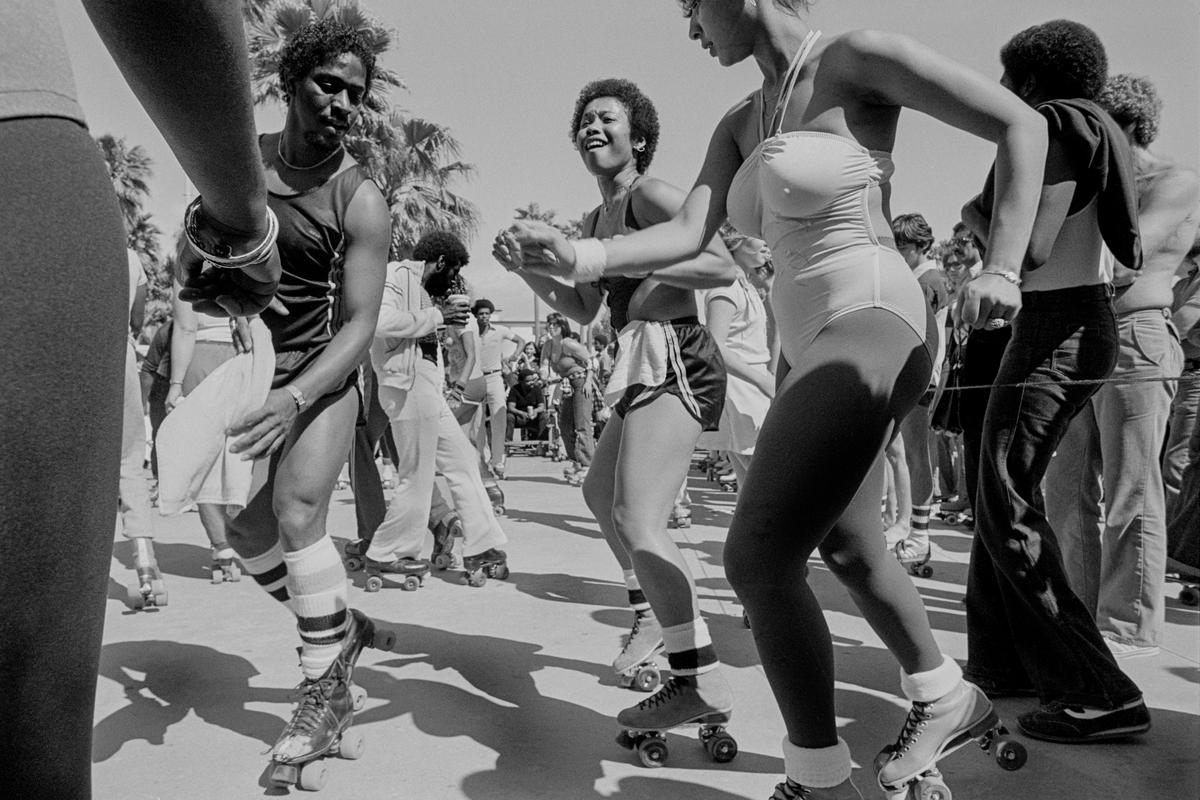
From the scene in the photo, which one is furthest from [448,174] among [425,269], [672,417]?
[672,417]

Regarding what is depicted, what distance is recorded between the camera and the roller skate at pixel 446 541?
6113mm

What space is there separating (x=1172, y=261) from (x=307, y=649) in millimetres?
3675

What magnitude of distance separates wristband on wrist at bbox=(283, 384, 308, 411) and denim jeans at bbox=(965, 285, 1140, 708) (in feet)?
7.12

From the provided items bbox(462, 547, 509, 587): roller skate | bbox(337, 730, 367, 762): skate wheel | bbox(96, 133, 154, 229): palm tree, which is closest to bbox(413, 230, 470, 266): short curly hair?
bbox(462, 547, 509, 587): roller skate

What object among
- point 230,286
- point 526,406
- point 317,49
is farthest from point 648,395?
point 526,406

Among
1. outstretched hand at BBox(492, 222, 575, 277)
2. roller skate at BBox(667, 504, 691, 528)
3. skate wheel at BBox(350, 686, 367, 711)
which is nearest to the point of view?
outstretched hand at BBox(492, 222, 575, 277)

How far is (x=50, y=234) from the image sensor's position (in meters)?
0.82

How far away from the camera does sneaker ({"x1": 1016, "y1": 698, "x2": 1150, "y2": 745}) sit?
9.41 ft

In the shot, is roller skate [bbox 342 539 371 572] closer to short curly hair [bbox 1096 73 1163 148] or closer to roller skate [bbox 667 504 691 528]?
roller skate [bbox 667 504 691 528]

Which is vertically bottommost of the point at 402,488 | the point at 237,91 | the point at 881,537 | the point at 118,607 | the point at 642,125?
the point at 118,607

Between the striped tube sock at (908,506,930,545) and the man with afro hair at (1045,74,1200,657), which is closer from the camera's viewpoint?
the man with afro hair at (1045,74,1200,657)

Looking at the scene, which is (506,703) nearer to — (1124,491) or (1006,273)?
(1006,273)

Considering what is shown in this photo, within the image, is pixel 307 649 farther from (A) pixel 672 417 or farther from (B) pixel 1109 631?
(B) pixel 1109 631

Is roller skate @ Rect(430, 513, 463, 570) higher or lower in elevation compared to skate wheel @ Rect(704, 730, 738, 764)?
lower
